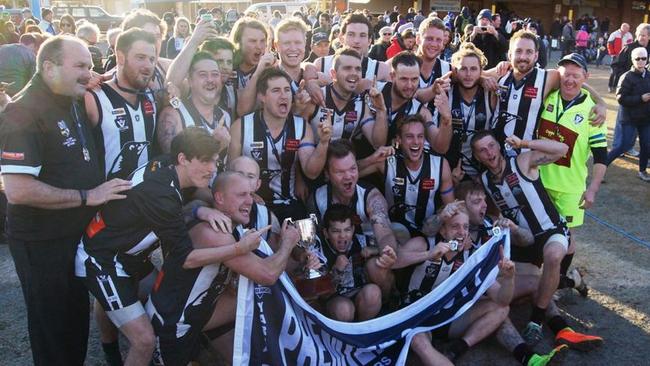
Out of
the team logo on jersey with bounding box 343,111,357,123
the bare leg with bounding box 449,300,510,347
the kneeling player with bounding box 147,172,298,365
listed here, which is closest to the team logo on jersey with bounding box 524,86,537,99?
the team logo on jersey with bounding box 343,111,357,123

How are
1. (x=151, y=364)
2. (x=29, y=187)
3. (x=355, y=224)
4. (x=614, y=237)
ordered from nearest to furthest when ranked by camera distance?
(x=29, y=187), (x=151, y=364), (x=355, y=224), (x=614, y=237)

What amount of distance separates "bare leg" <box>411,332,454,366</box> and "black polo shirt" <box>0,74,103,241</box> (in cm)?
251

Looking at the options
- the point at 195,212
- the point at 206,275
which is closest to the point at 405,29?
the point at 195,212

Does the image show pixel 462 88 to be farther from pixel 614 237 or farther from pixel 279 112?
pixel 614 237

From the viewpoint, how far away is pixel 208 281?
3.56 metres

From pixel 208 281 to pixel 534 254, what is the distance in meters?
3.02

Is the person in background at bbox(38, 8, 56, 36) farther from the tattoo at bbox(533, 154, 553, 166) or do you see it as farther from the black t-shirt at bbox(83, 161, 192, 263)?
the tattoo at bbox(533, 154, 553, 166)

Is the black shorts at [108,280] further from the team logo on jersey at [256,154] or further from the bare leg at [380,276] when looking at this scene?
the bare leg at [380,276]

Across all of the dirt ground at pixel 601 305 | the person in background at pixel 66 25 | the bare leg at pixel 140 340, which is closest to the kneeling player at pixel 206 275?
the bare leg at pixel 140 340

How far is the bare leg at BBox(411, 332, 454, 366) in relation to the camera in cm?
389

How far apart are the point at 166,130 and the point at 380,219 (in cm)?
191

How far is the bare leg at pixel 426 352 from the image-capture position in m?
3.89

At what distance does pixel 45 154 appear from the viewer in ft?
11.1

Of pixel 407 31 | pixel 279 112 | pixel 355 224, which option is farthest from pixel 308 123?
pixel 407 31
